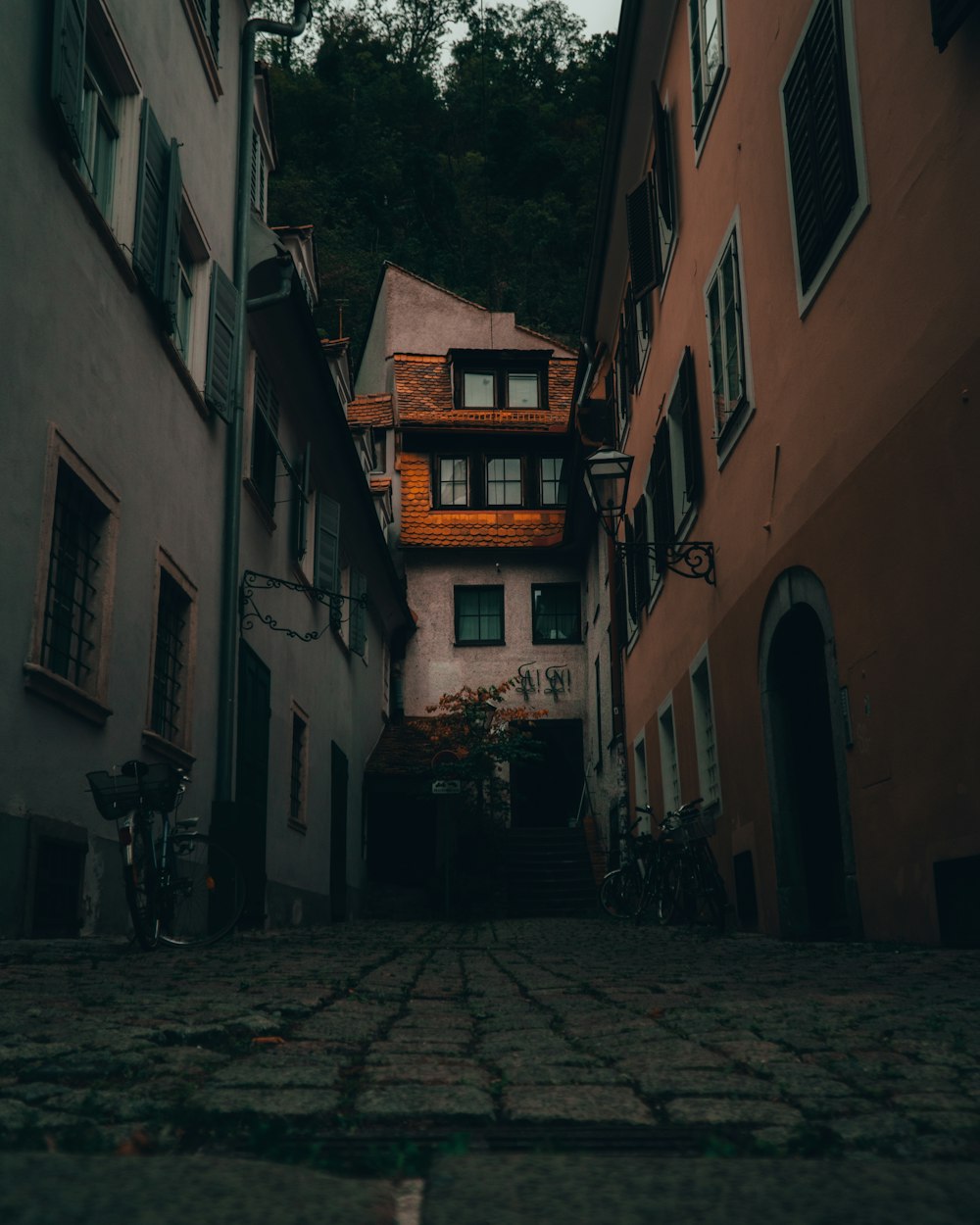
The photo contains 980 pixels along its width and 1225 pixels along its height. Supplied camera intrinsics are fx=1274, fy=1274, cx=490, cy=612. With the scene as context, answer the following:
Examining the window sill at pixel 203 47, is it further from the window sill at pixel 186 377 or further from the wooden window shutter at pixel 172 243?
the window sill at pixel 186 377

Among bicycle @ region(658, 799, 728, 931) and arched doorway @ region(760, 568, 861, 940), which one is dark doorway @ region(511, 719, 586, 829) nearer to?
bicycle @ region(658, 799, 728, 931)

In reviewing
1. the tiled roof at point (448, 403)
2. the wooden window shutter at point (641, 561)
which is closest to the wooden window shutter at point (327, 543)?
the wooden window shutter at point (641, 561)

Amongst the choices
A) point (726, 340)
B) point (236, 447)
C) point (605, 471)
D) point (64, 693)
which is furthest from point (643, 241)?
point (64, 693)

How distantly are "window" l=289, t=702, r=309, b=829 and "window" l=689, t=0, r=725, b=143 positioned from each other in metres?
8.15

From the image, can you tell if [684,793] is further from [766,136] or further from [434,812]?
[434,812]


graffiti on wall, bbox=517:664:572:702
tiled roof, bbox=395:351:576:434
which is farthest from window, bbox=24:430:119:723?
tiled roof, bbox=395:351:576:434

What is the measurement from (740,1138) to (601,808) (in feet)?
73.6

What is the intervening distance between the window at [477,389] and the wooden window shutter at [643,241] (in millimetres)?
15345

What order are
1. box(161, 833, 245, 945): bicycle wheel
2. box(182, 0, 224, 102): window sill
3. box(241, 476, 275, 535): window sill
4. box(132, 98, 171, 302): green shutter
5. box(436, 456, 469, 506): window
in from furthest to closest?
box(436, 456, 469, 506): window < box(241, 476, 275, 535): window sill < box(182, 0, 224, 102): window sill < box(132, 98, 171, 302): green shutter < box(161, 833, 245, 945): bicycle wheel

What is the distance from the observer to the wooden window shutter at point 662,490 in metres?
13.7

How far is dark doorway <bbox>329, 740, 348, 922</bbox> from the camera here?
18.8 m

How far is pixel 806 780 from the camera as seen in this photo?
363 inches

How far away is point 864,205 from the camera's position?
6992 millimetres

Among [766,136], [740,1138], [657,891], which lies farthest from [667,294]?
[740,1138]
